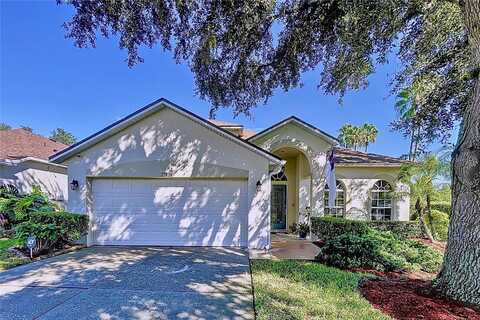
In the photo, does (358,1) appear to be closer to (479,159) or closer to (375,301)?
(479,159)

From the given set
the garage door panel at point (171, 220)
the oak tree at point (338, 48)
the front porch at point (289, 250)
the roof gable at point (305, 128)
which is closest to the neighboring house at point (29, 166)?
the garage door panel at point (171, 220)

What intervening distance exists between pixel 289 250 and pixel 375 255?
308cm

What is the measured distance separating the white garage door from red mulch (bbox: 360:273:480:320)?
5.26m

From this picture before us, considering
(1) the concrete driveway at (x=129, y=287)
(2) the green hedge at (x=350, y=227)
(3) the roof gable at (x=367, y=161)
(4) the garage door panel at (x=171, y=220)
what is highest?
(3) the roof gable at (x=367, y=161)

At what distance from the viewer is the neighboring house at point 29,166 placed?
51.7 ft

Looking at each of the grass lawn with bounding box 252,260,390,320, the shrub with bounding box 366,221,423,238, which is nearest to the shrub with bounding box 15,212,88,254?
the grass lawn with bounding box 252,260,390,320

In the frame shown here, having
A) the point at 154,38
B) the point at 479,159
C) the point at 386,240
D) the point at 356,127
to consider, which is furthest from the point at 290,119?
the point at 356,127

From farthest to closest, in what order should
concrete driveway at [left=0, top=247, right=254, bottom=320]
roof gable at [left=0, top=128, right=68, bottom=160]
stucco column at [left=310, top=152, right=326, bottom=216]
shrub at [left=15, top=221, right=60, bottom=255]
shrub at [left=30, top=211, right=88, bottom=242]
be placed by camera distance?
roof gable at [left=0, top=128, right=68, bottom=160] → stucco column at [left=310, top=152, right=326, bottom=216] → shrub at [left=30, top=211, right=88, bottom=242] → shrub at [left=15, top=221, right=60, bottom=255] → concrete driveway at [left=0, top=247, right=254, bottom=320]

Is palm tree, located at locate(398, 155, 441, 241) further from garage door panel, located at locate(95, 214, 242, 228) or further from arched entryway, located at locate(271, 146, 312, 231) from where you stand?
garage door panel, located at locate(95, 214, 242, 228)

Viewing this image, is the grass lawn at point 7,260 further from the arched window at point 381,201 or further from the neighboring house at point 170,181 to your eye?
the arched window at point 381,201

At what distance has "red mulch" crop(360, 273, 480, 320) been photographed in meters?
4.79

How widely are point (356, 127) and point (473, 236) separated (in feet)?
114

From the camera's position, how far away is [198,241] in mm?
10602

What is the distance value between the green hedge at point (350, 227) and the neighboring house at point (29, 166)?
1333 centimetres
